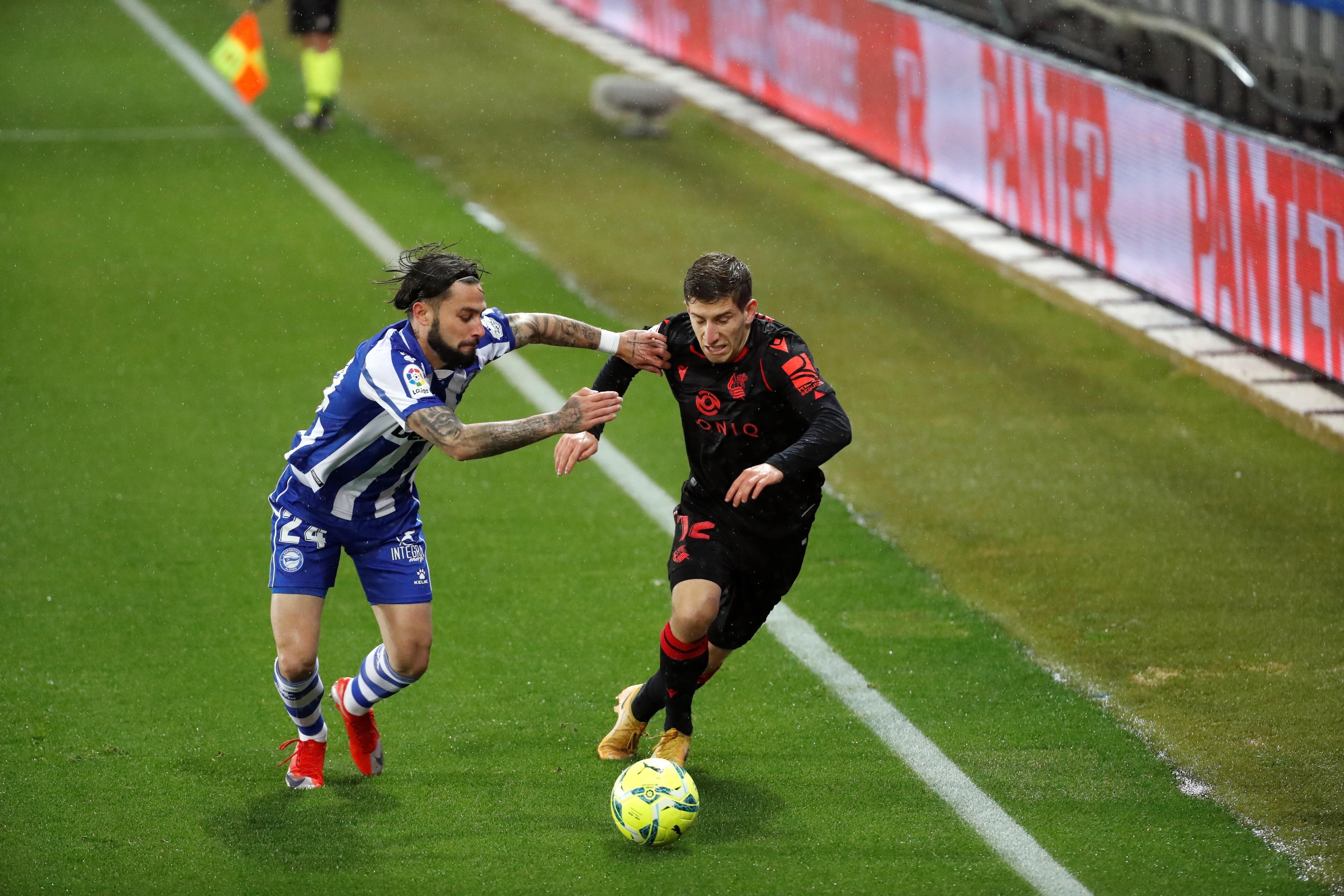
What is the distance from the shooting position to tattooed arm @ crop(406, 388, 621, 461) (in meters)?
5.64

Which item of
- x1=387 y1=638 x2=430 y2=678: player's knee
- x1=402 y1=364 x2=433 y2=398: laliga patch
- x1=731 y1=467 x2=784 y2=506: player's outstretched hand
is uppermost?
x1=402 y1=364 x2=433 y2=398: laliga patch

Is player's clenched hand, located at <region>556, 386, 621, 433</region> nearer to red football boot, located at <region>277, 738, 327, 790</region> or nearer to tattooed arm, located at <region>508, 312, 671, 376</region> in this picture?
tattooed arm, located at <region>508, 312, 671, 376</region>

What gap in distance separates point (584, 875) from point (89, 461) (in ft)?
18.3

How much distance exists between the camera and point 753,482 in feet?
18.7

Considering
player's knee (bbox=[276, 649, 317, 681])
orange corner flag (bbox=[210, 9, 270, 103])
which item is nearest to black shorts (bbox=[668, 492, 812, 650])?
player's knee (bbox=[276, 649, 317, 681])

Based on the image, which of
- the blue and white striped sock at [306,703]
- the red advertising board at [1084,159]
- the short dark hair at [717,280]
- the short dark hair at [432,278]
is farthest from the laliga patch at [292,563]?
the red advertising board at [1084,159]

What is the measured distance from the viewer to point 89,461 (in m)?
9.94

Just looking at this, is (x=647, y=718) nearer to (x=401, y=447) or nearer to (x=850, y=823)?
(x=850, y=823)

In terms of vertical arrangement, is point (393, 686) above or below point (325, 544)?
below

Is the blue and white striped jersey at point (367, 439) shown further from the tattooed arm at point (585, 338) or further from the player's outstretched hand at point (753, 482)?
the player's outstretched hand at point (753, 482)

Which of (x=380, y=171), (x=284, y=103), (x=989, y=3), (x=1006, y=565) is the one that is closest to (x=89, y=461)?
(x=1006, y=565)

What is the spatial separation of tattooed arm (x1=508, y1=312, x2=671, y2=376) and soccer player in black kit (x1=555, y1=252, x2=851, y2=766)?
73mm

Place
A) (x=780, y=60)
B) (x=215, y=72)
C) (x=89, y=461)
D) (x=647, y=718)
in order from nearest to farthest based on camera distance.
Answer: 1. (x=647, y=718)
2. (x=89, y=461)
3. (x=780, y=60)
4. (x=215, y=72)

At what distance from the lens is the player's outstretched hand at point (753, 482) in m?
5.69
